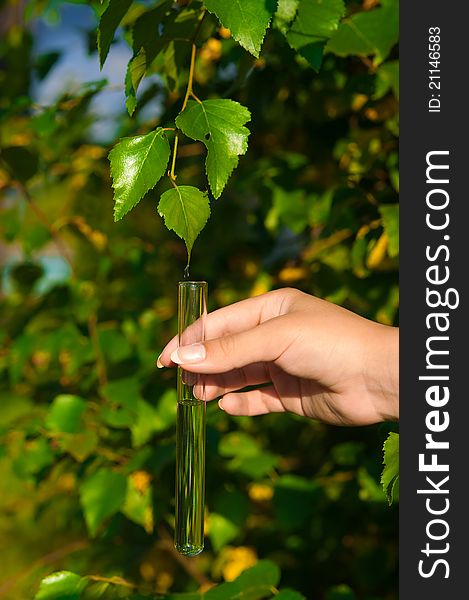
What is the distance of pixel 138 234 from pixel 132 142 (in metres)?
1.24

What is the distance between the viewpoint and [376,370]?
2.68ft

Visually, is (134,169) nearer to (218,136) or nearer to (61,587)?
(218,136)

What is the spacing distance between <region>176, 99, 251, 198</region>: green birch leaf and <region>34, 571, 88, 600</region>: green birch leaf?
47 centimetres

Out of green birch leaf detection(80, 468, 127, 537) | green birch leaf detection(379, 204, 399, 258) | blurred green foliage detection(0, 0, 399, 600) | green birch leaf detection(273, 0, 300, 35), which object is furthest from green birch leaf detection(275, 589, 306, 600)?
green birch leaf detection(273, 0, 300, 35)

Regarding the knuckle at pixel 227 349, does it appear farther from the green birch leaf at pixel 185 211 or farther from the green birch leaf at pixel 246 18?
the green birch leaf at pixel 246 18

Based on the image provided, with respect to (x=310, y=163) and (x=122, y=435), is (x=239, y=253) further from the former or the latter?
(x=122, y=435)

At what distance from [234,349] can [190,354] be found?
0.04 metres

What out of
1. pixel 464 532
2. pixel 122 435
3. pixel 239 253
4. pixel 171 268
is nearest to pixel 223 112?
pixel 464 532

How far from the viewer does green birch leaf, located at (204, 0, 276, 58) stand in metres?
0.68

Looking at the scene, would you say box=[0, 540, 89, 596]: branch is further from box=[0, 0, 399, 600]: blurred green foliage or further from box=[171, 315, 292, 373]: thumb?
box=[171, 315, 292, 373]: thumb

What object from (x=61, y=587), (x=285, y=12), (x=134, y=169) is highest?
Answer: (x=285, y=12)

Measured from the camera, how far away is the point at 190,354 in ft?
2.57

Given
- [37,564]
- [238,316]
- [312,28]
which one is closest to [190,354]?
[238,316]

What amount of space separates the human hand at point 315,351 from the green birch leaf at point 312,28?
26 cm
